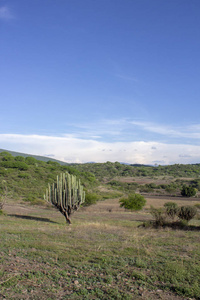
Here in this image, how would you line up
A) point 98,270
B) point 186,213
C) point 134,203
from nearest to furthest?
point 98,270 → point 186,213 → point 134,203

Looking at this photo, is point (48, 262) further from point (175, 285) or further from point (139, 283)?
point (175, 285)

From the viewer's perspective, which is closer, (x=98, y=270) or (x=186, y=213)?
(x=98, y=270)

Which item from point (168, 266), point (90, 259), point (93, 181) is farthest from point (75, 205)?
point (93, 181)

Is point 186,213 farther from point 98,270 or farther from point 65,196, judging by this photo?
point 98,270

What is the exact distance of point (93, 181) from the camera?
62.5 m

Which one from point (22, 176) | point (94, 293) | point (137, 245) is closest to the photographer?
point (94, 293)

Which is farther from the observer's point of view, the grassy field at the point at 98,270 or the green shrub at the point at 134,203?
the green shrub at the point at 134,203

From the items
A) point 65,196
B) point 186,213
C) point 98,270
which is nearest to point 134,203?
point 186,213

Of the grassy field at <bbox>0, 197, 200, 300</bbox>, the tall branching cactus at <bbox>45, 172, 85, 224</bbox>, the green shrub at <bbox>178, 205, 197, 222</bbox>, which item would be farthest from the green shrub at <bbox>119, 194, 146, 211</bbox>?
the grassy field at <bbox>0, 197, 200, 300</bbox>

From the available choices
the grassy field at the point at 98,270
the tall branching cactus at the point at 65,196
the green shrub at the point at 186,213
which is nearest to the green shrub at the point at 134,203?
the tall branching cactus at the point at 65,196

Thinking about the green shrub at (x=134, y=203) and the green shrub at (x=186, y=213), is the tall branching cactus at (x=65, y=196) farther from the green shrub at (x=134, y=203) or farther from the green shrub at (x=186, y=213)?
the green shrub at (x=134, y=203)

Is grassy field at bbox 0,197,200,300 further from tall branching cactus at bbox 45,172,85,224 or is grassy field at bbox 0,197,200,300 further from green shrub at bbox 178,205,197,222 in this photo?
tall branching cactus at bbox 45,172,85,224

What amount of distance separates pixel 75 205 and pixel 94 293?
13732mm

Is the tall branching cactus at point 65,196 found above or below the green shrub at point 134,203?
above
